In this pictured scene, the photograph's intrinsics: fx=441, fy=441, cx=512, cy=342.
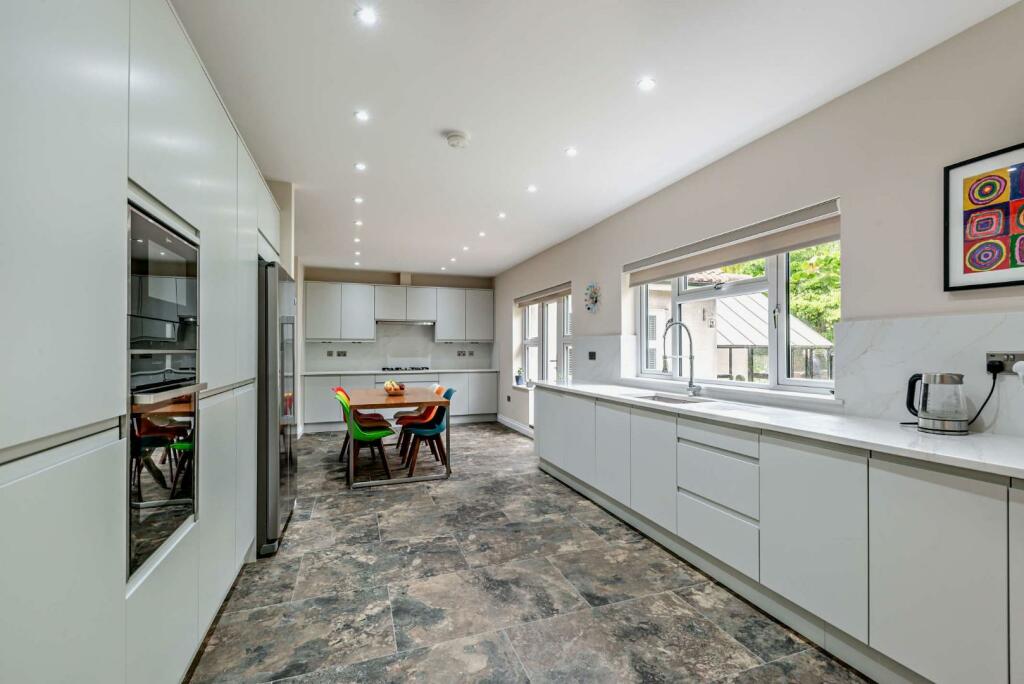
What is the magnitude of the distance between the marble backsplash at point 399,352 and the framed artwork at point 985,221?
6477mm

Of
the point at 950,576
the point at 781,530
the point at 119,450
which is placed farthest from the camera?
the point at 781,530

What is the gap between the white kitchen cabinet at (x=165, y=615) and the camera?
3.72 ft

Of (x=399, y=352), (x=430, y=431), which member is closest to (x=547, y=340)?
(x=430, y=431)

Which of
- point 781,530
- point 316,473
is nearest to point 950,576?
point 781,530

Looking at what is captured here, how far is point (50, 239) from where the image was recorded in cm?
79

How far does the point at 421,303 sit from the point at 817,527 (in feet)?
20.9

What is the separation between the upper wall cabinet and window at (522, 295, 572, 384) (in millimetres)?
4007

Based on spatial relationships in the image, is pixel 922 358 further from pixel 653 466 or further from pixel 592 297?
pixel 592 297

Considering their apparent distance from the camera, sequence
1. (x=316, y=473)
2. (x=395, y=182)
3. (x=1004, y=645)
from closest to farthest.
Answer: (x=1004, y=645), (x=395, y=182), (x=316, y=473)

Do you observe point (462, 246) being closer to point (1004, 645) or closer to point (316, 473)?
point (316, 473)

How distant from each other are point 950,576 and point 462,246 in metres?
4.99

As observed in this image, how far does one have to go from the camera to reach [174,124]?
1365mm

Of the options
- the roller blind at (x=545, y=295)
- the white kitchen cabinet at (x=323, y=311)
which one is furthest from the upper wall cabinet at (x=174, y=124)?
the white kitchen cabinet at (x=323, y=311)

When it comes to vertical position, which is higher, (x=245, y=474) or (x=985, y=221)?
(x=985, y=221)
